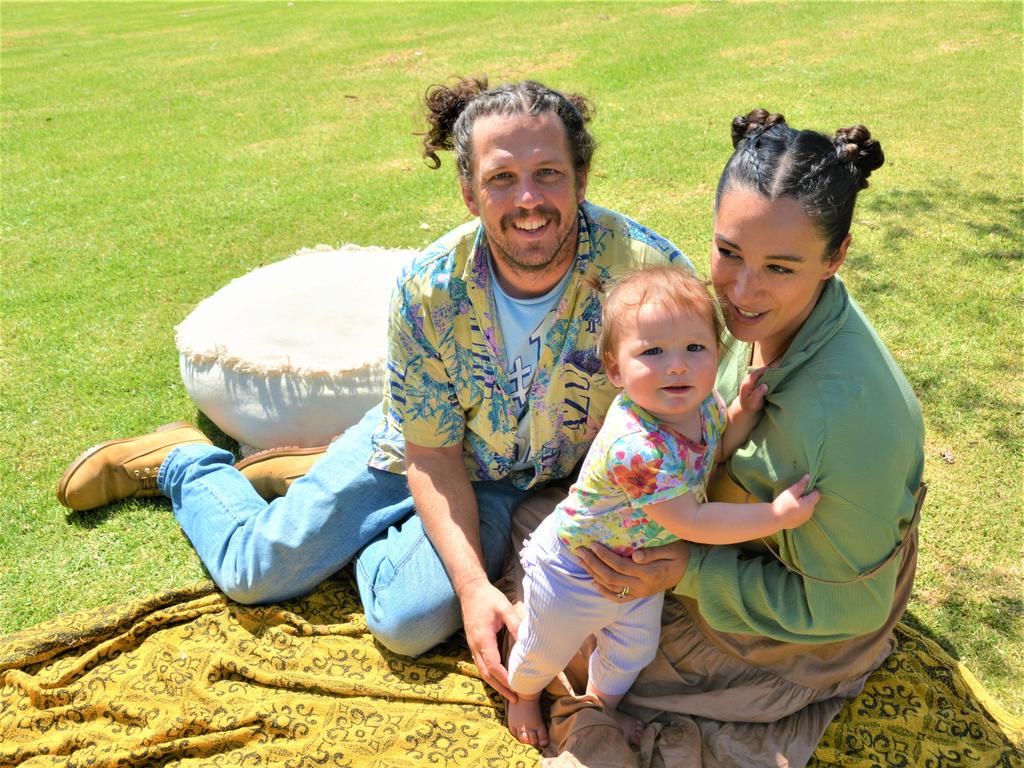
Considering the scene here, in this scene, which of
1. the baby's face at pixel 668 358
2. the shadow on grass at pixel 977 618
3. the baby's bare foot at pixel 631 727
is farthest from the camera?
the shadow on grass at pixel 977 618

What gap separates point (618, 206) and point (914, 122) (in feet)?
10.6

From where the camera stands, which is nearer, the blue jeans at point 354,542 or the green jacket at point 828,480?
the green jacket at point 828,480

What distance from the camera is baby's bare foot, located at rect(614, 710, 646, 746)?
2.83m

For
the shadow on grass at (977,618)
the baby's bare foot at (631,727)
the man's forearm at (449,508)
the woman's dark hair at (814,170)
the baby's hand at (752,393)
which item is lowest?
the shadow on grass at (977,618)

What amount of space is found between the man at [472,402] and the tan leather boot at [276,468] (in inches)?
13.7

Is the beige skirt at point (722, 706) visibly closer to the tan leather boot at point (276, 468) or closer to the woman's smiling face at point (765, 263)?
the woman's smiling face at point (765, 263)

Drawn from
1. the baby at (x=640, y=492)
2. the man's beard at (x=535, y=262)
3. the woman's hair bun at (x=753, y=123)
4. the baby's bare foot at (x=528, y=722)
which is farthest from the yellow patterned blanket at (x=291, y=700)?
the woman's hair bun at (x=753, y=123)

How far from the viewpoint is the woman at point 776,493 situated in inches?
92.0

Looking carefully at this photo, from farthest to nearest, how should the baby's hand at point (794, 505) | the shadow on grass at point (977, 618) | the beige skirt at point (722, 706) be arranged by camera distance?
the shadow on grass at point (977, 618)
the beige skirt at point (722, 706)
the baby's hand at point (794, 505)

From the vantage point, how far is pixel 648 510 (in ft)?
8.14

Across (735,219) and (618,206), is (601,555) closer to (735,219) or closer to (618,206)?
(735,219)

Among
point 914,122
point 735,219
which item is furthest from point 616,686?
point 914,122

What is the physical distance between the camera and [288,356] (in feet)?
14.0

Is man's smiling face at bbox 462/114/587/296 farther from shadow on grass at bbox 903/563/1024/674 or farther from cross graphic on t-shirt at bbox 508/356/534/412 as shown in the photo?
shadow on grass at bbox 903/563/1024/674
